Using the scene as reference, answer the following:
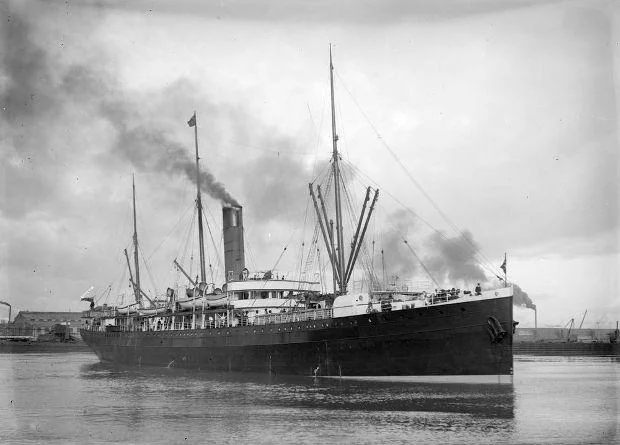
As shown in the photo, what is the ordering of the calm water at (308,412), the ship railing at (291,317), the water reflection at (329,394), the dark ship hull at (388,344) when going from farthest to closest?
the ship railing at (291,317) → the dark ship hull at (388,344) → the water reflection at (329,394) → the calm water at (308,412)

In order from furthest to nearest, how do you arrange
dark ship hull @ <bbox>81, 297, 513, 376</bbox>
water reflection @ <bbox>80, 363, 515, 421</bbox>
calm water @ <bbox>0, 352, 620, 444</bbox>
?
dark ship hull @ <bbox>81, 297, 513, 376</bbox> < water reflection @ <bbox>80, 363, 515, 421</bbox> < calm water @ <bbox>0, 352, 620, 444</bbox>

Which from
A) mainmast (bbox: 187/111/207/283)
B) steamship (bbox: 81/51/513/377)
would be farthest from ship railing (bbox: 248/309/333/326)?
mainmast (bbox: 187/111/207/283)

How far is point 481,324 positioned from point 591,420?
41.3 feet

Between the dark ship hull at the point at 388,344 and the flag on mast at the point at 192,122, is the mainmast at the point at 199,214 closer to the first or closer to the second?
the flag on mast at the point at 192,122

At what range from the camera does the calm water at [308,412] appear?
1093 inches

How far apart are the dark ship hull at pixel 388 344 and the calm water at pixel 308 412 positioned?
57.0 inches

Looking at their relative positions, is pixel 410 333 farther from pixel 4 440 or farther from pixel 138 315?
pixel 138 315

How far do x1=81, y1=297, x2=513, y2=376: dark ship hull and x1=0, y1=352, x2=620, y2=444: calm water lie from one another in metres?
1.45

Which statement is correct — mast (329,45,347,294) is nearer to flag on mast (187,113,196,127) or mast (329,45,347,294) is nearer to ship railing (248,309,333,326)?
ship railing (248,309,333,326)

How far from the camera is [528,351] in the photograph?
121m

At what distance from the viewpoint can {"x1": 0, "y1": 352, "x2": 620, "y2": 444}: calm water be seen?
1093 inches

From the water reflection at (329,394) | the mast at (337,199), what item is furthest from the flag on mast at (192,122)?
the water reflection at (329,394)

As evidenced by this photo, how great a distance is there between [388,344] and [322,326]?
16.9ft

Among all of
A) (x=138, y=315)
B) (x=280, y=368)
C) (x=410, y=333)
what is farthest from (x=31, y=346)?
(x=410, y=333)
